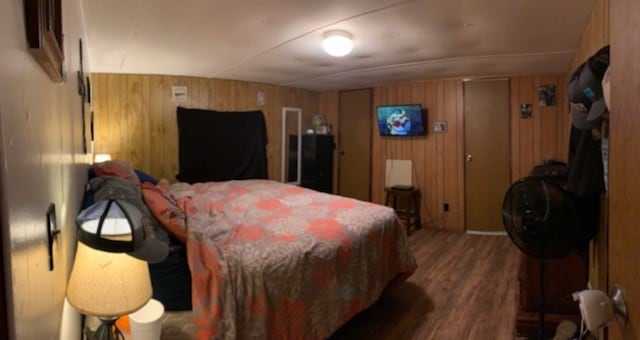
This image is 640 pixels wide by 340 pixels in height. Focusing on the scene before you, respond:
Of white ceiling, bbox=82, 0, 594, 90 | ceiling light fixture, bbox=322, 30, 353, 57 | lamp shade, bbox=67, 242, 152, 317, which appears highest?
white ceiling, bbox=82, 0, 594, 90

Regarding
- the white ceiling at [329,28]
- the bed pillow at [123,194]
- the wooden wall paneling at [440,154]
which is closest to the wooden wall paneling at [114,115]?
the white ceiling at [329,28]

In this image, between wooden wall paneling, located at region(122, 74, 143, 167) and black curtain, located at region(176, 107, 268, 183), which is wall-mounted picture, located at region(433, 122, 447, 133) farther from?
wooden wall paneling, located at region(122, 74, 143, 167)

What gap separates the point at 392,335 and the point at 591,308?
1.66 m

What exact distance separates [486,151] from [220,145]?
355 cm

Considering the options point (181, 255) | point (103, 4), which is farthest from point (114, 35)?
point (181, 255)

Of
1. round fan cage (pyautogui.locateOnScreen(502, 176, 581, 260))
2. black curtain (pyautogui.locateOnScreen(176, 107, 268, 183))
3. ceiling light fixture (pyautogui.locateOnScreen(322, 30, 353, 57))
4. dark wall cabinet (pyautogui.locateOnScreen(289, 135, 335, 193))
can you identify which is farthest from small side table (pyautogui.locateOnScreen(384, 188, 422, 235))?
round fan cage (pyautogui.locateOnScreen(502, 176, 581, 260))

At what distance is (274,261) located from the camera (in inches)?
76.5

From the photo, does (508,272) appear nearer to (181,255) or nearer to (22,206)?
(181,255)

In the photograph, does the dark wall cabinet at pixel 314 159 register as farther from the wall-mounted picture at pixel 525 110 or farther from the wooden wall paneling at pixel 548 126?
the wooden wall paneling at pixel 548 126

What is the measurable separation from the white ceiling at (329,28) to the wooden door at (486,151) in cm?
40

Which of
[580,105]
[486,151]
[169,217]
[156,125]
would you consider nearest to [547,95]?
[486,151]

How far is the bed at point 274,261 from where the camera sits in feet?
5.86

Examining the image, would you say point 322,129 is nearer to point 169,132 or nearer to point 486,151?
point 169,132

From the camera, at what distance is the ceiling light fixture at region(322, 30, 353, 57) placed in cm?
275
